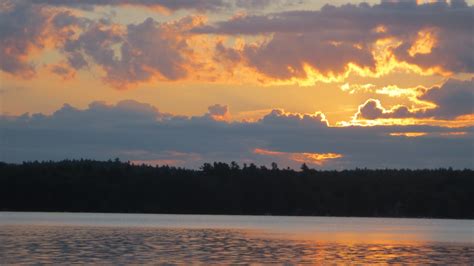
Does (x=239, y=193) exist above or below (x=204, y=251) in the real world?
above

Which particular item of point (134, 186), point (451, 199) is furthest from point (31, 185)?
point (451, 199)

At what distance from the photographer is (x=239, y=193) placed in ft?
588

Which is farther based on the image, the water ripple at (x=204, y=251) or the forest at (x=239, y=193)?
the forest at (x=239, y=193)

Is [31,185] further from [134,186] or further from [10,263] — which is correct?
[10,263]

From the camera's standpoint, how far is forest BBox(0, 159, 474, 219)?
167 metres

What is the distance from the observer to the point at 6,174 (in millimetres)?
164875

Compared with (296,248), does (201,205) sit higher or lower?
higher

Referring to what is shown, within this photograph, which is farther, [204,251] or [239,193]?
[239,193]

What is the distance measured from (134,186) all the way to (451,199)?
58559 mm

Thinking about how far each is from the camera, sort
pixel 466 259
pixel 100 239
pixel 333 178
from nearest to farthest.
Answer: pixel 466 259 → pixel 100 239 → pixel 333 178

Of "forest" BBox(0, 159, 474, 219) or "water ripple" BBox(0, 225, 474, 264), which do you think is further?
"forest" BBox(0, 159, 474, 219)

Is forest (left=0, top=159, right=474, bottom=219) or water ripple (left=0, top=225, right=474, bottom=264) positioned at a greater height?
forest (left=0, top=159, right=474, bottom=219)

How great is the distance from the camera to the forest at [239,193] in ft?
549

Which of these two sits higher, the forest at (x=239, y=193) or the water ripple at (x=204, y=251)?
the forest at (x=239, y=193)
